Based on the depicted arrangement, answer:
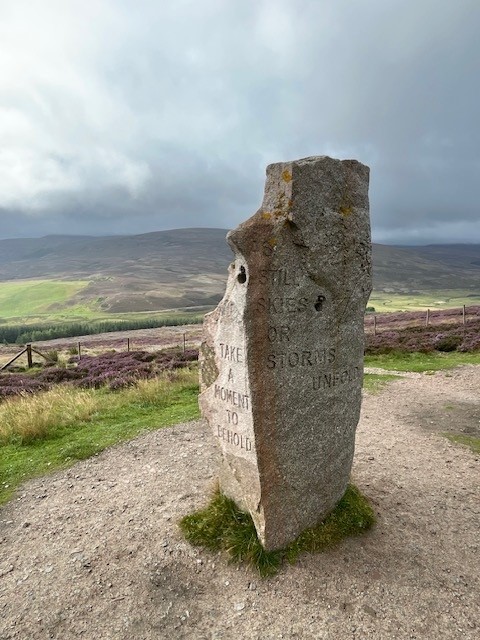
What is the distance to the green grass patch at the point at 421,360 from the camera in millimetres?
17734

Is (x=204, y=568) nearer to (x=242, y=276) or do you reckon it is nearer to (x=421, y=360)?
(x=242, y=276)

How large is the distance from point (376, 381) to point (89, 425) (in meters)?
9.36

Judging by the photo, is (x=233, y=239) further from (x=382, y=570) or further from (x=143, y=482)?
(x=143, y=482)

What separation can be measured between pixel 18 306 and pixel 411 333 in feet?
461

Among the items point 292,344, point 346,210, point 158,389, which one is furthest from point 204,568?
point 158,389

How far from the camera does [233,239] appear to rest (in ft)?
16.2

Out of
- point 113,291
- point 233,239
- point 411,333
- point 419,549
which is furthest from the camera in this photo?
point 113,291

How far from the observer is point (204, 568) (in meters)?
5.65

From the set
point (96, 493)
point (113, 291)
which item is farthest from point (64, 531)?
point (113, 291)

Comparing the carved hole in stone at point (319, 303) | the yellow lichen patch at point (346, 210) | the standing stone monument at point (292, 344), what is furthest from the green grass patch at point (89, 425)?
the yellow lichen patch at point (346, 210)

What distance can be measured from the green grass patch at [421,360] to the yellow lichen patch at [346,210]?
13245 mm

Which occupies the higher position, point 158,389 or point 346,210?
point 346,210

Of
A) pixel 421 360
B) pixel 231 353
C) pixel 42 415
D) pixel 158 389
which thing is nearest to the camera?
pixel 231 353

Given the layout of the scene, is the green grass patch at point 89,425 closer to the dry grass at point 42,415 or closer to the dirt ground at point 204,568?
the dry grass at point 42,415
